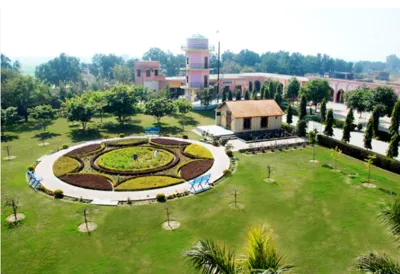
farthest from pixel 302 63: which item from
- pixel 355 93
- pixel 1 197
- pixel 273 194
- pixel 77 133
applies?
pixel 1 197

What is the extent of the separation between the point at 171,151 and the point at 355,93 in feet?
88.2

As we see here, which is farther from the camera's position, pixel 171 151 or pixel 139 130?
pixel 139 130

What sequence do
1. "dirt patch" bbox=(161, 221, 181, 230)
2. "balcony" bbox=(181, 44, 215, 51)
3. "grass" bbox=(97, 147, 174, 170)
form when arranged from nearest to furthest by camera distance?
1. "dirt patch" bbox=(161, 221, 181, 230)
2. "grass" bbox=(97, 147, 174, 170)
3. "balcony" bbox=(181, 44, 215, 51)

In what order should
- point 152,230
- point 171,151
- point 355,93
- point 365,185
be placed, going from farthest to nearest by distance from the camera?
point 355,93 < point 171,151 < point 365,185 < point 152,230

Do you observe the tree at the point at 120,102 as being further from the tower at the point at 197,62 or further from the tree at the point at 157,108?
the tower at the point at 197,62

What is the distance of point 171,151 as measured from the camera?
30516 millimetres

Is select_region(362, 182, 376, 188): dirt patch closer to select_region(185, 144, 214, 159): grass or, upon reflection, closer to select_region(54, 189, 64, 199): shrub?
select_region(185, 144, 214, 159): grass

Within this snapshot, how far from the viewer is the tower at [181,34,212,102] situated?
53188 millimetres

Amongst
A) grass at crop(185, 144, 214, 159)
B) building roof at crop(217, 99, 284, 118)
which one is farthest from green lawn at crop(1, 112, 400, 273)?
building roof at crop(217, 99, 284, 118)

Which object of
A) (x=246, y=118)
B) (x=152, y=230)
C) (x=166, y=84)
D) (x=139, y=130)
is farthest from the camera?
(x=166, y=84)

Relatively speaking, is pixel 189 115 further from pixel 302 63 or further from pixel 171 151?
pixel 302 63

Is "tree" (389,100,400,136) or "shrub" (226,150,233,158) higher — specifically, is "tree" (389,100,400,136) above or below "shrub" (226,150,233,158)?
above

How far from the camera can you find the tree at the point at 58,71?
7706cm

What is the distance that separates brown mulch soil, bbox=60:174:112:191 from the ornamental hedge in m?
1.02
